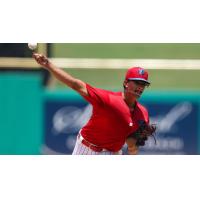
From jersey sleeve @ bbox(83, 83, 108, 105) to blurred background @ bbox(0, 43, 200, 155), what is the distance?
4559 millimetres

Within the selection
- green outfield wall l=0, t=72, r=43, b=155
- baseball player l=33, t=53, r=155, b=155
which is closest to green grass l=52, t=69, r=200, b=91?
green outfield wall l=0, t=72, r=43, b=155

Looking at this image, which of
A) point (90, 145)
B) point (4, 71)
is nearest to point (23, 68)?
point (4, 71)

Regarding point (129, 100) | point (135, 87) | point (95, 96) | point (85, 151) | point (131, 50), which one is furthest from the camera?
point (131, 50)

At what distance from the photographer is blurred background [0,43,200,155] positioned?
12.4m

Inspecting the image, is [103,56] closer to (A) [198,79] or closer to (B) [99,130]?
(A) [198,79]

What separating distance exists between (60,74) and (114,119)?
0.92 m

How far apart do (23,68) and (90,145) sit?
15.6ft

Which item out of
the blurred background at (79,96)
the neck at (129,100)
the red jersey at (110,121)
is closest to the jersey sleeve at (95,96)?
the red jersey at (110,121)

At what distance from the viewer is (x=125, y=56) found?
12.9 meters

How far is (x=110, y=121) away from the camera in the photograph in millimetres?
7895

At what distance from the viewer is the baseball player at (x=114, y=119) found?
25.6 feet

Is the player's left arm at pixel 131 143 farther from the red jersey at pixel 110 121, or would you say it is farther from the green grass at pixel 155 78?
the green grass at pixel 155 78

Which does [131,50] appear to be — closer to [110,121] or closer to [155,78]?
[155,78]

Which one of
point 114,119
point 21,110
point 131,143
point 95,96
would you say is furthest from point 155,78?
point 95,96
